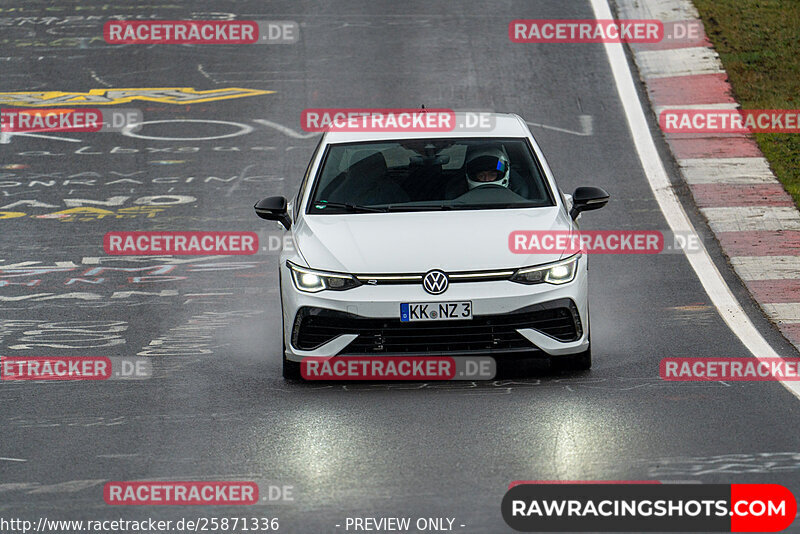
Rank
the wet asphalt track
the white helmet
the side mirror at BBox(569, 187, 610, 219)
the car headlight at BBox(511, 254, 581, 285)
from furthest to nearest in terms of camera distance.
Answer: the white helmet, the side mirror at BBox(569, 187, 610, 219), the car headlight at BBox(511, 254, 581, 285), the wet asphalt track

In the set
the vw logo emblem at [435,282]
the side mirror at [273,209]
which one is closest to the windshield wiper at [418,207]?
the side mirror at [273,209]

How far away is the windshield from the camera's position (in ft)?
32.0

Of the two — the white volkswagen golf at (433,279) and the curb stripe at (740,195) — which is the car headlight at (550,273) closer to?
the white volkswagen golf at (433,279)

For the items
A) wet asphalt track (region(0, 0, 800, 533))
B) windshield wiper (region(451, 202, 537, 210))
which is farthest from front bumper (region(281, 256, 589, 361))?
windshield wiper (region(451, 202, 537, 210))

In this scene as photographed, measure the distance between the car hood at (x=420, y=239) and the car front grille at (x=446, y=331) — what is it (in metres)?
0.32

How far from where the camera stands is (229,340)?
34.8 feet

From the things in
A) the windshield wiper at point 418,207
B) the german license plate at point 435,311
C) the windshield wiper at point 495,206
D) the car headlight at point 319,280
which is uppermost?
the windshield wiper at point 418,207

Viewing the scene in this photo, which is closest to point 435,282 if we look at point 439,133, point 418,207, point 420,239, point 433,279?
point 433,279

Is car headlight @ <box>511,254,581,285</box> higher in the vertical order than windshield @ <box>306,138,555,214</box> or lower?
lower

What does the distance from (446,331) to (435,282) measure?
0.33 meters

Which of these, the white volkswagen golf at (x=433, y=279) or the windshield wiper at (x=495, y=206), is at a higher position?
the windshield wiper at (x=495, y=206)

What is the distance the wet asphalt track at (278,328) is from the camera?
6.91 m

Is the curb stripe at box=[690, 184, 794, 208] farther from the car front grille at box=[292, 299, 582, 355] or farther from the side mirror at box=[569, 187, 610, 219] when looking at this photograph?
the car front grille at box=[292, 299, 582, 355]

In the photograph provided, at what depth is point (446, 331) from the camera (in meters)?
8.69
